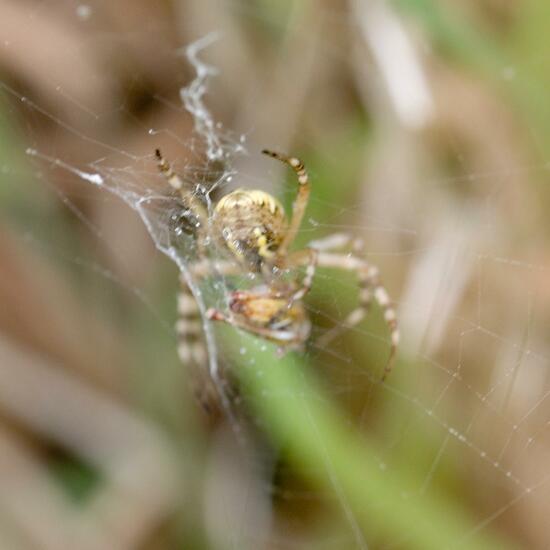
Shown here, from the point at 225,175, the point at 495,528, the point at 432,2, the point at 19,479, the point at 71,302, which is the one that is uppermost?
the point at 432,2

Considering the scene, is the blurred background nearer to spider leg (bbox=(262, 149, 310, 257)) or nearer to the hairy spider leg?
spider leg (bbox=(262, 149, 310, 257))

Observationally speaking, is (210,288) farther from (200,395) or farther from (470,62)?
(470,62)

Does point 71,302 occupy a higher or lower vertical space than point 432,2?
lower

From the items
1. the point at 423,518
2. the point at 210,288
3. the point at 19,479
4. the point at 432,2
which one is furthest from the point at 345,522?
the point at 432,2

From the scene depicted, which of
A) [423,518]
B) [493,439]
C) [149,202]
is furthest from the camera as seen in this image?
[493,439]

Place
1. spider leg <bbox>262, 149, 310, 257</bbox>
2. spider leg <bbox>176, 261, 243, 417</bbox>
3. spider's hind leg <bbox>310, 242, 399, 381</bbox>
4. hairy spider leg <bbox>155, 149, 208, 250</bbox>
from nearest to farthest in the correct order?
1. hairy spider leg <bbox>155, 149, 208, 250</bbox>
2. spider leg <bbox>262, 149, 310, 257</bbox>
3. spider's hind leg <bbox>310, 242, 399, 381</bbox>
4. spider leg <bbox>176, 261, 243, 417</bbox>

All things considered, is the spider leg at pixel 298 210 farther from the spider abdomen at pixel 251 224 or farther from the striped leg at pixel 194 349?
the striped leg at pixel 194 349

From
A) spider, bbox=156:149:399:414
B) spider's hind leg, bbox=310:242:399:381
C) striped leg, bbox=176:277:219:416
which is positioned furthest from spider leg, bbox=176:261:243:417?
spider's hind leg, bbox=310:242:399:381
